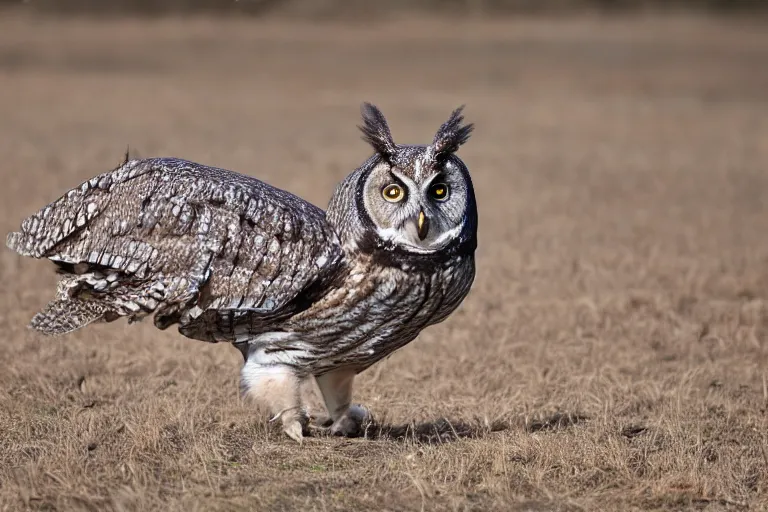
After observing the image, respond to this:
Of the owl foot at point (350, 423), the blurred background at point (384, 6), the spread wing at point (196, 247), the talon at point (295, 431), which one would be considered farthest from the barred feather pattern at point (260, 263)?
the blurred background at point (384, 6)

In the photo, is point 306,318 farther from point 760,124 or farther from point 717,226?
point 760,124

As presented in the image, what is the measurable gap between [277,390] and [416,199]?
1.21 m

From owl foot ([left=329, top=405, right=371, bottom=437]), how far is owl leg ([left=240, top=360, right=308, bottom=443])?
44 cm

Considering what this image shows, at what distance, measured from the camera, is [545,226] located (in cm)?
1315

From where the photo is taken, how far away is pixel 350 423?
602cm

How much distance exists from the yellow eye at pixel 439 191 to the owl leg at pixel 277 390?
113 centimetres

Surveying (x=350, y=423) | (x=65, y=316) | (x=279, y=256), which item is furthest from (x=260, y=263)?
(x=350, y=423)

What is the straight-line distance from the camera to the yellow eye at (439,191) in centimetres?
520

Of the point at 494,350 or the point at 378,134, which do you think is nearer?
the point at 378,134

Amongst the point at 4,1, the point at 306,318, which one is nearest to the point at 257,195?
the point at 306,318

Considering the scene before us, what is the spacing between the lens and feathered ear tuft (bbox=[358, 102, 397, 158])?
5.26 m

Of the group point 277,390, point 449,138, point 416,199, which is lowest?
point 277,390

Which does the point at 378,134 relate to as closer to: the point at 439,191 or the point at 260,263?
the point at 439,191

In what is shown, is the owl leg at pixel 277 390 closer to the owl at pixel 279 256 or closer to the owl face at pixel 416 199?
the owl at pixel 279 256
